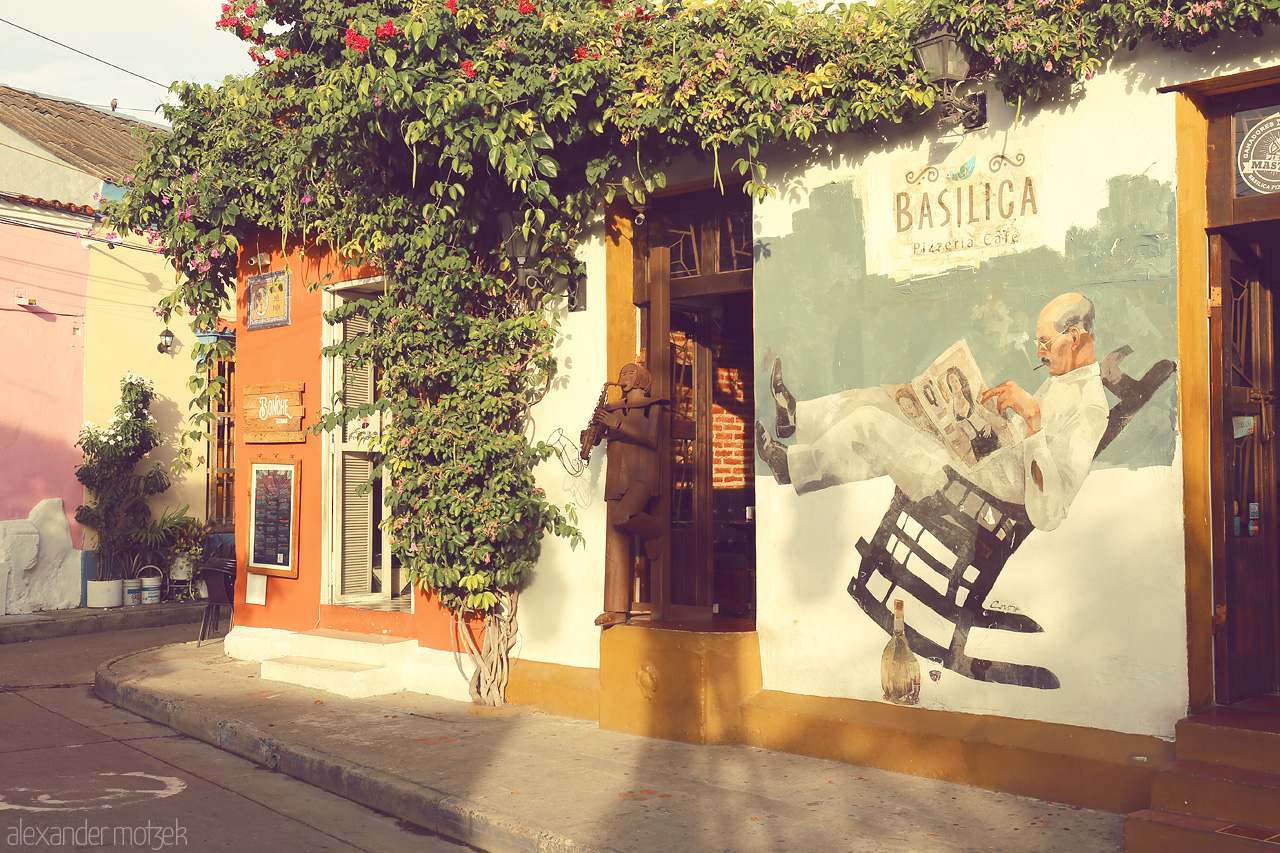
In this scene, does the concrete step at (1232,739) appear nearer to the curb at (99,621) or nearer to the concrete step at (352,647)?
the concrete step at (352,647)

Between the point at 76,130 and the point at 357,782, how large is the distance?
48.5 ft

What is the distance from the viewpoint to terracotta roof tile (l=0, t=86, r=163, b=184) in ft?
48.4

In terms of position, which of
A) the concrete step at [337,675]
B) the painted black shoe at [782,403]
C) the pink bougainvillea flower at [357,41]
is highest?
the pink bougainvillea flower at [357,41]

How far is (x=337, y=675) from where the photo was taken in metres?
8.34

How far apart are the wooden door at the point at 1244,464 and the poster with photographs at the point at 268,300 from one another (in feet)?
25.1

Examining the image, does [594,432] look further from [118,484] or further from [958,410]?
[118,484]

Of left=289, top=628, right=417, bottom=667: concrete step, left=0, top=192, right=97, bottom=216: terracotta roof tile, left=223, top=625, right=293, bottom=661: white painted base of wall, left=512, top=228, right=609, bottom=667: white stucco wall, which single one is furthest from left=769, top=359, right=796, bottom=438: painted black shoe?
left=0, top=192, right=97, bottom=216: terracotta roof tile

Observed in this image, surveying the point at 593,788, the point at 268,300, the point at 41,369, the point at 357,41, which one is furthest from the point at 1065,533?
the point at 41,369

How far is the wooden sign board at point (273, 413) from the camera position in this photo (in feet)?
31.7

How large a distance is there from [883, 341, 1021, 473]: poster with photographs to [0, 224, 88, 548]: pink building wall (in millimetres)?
12319

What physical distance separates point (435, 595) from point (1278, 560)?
5.80 metres

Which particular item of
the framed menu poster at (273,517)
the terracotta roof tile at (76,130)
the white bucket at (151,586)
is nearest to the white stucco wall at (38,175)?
the terracotta roof tile at (76,130)

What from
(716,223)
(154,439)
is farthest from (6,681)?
(716,223)

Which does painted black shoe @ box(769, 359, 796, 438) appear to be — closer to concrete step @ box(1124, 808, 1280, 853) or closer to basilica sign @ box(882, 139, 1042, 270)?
basilica sign @ box(882, 139, 1042, 270)
